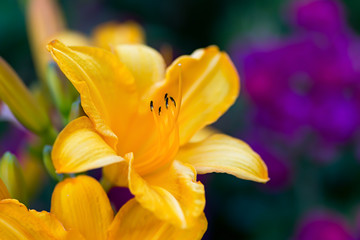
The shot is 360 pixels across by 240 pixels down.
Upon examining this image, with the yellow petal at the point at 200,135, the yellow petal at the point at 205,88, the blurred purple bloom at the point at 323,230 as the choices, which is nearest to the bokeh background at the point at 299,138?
the blurred purple bloom at the point at 323,230

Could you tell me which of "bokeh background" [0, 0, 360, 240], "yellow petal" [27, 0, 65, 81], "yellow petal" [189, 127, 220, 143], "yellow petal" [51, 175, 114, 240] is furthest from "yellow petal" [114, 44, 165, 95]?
"bokeh background" [0, 0, 360, 240]

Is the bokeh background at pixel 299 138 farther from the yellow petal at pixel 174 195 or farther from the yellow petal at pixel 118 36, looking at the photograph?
the yellow petal at pixel 174 195

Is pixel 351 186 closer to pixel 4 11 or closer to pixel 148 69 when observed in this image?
pixel 148 69

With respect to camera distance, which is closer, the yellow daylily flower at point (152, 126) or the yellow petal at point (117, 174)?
the yellow daylily flower at point (152, 126)

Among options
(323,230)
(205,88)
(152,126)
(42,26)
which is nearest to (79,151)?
(152,126)

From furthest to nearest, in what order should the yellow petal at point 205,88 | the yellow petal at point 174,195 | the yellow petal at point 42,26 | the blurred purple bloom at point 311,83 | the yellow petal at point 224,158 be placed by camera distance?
the blurred purple bloom at point 311,83 < the yellow petal at point 42,26 < the yellow petal at point 205,88 < the yellow petal at point 224,158 < the yellow petal at point 174,195

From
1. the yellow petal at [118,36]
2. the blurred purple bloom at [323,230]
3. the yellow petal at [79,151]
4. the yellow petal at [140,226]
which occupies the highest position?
the yellow petal at [79,151]

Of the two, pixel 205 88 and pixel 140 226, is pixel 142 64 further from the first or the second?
pixel 140 226
